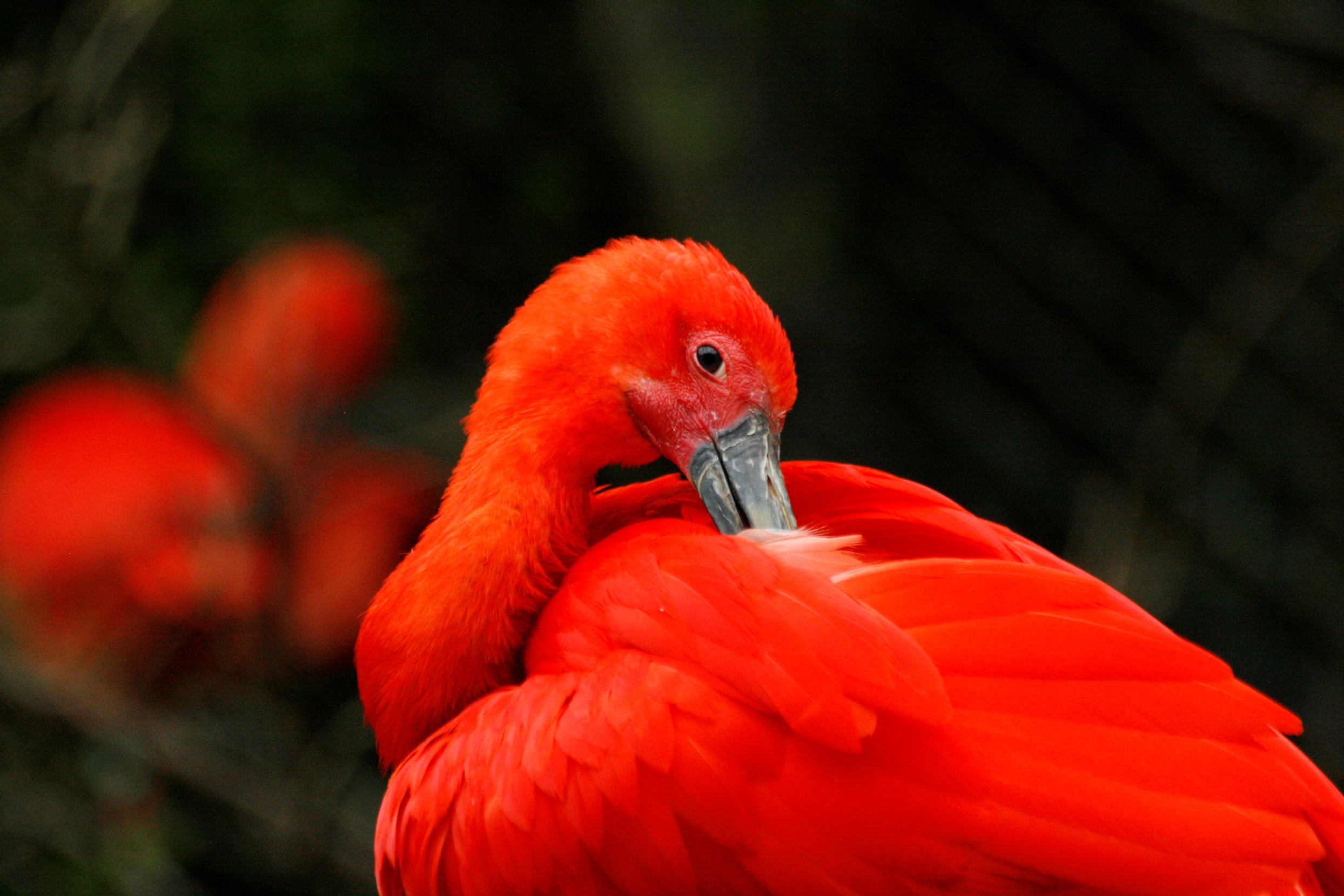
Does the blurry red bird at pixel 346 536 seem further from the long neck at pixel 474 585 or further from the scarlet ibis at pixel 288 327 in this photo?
the long neck at pixel 474 585

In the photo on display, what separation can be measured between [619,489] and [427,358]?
3.27 ft

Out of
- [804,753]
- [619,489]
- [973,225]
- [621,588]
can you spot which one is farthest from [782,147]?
[804,753]

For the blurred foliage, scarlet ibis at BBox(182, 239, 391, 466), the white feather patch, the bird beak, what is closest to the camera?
the white feather patch

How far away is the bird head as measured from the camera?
3.71 feet

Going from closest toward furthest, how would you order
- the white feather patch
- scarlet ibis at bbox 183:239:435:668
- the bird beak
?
the white feather patch → the bird beak → scarlet ibis at bbox 183:239:435:668

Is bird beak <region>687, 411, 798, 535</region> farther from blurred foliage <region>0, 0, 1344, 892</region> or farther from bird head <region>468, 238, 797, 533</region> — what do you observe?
blurred foliage <region>0, 0, 1344, 892</region>

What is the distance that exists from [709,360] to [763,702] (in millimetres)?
382

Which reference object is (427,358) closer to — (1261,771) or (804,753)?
(804,753)

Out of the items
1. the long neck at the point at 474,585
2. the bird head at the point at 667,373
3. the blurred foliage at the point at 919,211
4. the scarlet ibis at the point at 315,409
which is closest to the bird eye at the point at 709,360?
the bird head at the point at 667,373

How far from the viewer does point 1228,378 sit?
6.60ft

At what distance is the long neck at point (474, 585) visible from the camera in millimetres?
1066

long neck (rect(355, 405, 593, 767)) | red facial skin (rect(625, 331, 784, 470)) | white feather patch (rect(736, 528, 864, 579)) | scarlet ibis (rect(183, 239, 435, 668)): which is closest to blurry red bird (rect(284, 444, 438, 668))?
scarlet ibis (rect(183, 239, 435, 668))

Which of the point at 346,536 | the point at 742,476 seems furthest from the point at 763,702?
the point at 346,536

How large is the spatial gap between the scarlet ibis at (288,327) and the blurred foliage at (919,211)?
5 cm
